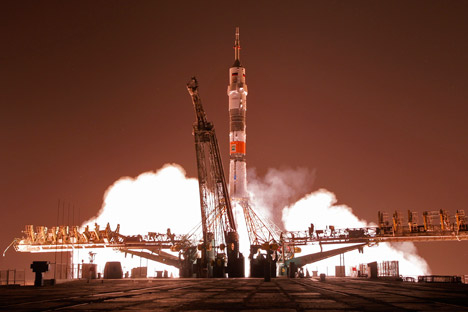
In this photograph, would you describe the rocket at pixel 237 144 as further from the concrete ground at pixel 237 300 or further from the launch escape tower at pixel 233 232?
the concrete ground at pixel 237 300

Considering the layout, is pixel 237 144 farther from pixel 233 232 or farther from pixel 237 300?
pixel 237 300

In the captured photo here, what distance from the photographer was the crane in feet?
327

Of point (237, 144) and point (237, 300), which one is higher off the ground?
point (237, 144)

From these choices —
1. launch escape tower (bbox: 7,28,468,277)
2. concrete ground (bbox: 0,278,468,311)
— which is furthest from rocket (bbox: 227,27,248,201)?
concrete ground (bbox: 0,278,468,311)

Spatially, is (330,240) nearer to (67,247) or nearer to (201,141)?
(201,141)

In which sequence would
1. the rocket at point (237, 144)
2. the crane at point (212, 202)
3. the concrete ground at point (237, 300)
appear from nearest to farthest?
1. the concrete ground at point (237, 300)
2. the crane at point (212, 202)
3. the rocket at point (237, 144)

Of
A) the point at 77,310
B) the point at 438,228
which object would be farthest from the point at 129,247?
the point at 77,310

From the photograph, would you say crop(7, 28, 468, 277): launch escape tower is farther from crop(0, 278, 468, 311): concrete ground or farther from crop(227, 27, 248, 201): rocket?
crop(0, 278, 468, 311): concrete ground

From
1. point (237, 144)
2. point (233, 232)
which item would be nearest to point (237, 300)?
point (233, 232)

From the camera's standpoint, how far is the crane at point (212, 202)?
327ft

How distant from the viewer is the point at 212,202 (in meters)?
120

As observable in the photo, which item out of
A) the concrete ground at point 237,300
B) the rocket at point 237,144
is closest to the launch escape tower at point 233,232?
the rocket at point 237,144

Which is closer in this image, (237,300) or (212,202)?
(237,300)

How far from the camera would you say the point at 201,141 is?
110m
